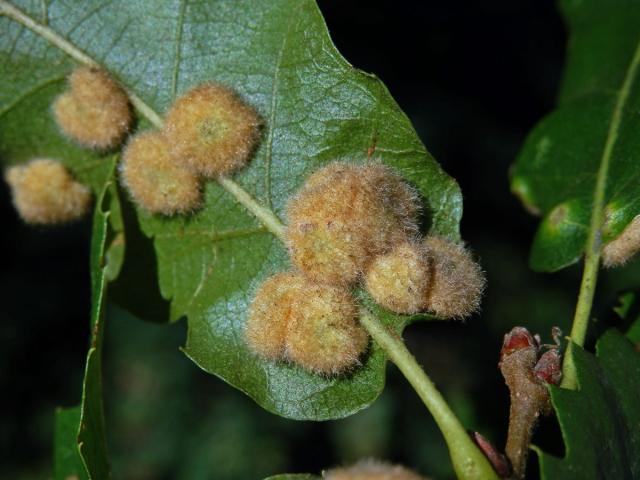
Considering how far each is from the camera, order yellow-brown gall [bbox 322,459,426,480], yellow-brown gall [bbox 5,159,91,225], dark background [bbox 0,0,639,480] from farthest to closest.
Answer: dark background [bbox 0,0,639,480] < yellow-brown gall [bbox 5,159,91,225] < yellow-brown gall [bbox 322,459,426,480]

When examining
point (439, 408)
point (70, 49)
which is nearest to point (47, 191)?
point (70, 49)

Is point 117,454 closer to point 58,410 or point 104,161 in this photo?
point 58,410

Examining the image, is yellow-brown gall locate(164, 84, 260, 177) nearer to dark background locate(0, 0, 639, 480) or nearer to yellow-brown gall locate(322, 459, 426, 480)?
yellow-brown gall locate(322, 459, 426, 480)

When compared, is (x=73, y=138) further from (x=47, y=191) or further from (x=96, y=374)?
(x=96, y=374)

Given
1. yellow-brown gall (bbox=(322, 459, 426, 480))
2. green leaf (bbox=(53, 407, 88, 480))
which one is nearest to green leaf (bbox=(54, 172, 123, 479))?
green leaf (bbox=(53, 407, 88, 480))

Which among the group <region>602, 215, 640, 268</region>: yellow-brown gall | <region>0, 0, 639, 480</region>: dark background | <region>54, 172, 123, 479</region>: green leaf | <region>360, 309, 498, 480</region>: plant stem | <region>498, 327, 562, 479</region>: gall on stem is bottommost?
<region>0, 0, 639, 480</region>: dark background
